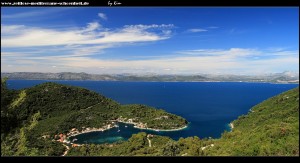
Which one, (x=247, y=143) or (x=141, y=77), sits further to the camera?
(x=141, y=77)

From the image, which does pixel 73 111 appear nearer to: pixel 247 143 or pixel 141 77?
pixel 247 143

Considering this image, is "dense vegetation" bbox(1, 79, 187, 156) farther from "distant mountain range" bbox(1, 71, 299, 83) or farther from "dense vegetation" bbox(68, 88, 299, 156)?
"distant mountain range" bbox(1, 71, 299, 83)

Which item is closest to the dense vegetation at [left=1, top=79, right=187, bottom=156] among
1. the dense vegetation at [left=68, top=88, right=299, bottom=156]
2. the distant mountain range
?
the dense vegetation at [left=68, top=88, right=299, bottom=156]

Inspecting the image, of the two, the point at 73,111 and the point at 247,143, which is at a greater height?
the point at 247,143

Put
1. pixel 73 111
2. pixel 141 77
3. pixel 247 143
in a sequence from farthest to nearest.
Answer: pixel 141 77 → pixel 73 111 → pixel 247 143

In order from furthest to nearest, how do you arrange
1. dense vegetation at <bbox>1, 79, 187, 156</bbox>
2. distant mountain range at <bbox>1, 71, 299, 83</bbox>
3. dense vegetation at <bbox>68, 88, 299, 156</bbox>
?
distant mountain range at <bbox>1, 71, 299, 83</bbox> → dense vegetation at <bbox>1, 79, 187, 156</bbox> → dense vegetation at <bbox>68, 88, 299, 156</bbox>

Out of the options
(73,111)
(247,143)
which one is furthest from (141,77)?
(247,143)

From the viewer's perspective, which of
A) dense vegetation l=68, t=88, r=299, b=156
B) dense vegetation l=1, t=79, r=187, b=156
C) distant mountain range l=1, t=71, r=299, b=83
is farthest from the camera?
distant mountain range l=1, t=71, r=299, b=83

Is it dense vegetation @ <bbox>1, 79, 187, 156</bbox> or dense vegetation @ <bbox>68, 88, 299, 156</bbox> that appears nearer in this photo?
dense vegetation @ <bbox>68, 88, 299, 156</bbox>

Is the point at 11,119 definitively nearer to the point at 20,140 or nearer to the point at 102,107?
the point at 20,140

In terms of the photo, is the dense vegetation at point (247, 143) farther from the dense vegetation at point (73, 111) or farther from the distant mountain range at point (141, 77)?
the distant mountain range at point (141, 77)
